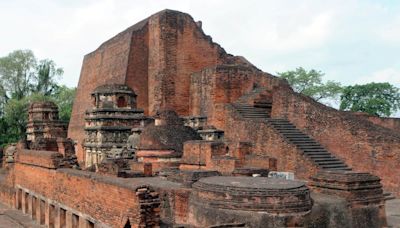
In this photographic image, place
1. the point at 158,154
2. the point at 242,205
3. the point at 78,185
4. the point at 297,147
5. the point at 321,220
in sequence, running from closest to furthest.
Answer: the point at 242,205
the point at 321,220
the point at 78,185
the point at 297,147
the point at 158,154

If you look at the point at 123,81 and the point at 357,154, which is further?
the point at 123,81

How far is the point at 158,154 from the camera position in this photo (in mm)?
14758

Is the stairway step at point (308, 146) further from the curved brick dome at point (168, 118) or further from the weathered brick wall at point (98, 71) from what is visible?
the weathered brick wall at point (98, 71)

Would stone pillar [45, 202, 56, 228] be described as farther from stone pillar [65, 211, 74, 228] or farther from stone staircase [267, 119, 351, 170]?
stone staircase [267, 119, 351, 170]

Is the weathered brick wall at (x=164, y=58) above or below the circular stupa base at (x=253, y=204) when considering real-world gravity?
above

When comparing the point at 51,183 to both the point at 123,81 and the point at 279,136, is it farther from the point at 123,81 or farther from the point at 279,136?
the point at 123,81

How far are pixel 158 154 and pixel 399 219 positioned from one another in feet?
24.9

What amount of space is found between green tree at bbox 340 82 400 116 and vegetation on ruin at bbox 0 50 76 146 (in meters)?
24.0

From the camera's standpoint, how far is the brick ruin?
766 cm

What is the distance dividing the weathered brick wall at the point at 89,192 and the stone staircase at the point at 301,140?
600 centimetres

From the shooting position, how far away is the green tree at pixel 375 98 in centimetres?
3441

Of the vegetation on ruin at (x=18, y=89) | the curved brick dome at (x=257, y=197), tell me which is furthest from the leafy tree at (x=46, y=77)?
the curved brick dome at (x=257, y=197)

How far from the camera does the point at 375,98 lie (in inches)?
1369

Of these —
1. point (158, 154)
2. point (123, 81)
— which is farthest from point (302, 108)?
point (123, 81)
